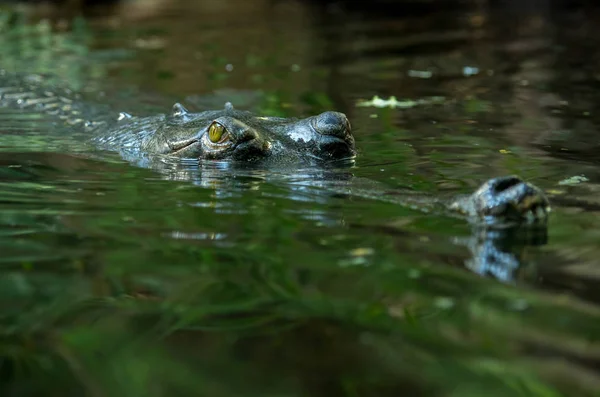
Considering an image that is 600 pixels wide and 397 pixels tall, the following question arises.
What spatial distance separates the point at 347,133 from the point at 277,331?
3097mm

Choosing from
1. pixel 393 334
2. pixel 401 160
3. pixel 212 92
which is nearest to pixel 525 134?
pixel 401 160

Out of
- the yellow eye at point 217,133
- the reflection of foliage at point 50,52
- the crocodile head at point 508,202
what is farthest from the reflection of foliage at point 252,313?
the reflection of foliage at point 50,52

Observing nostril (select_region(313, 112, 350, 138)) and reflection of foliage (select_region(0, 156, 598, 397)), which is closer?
reflection of foliage (select_region(0, 156, 598, 397))

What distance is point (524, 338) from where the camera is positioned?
8.04 ft

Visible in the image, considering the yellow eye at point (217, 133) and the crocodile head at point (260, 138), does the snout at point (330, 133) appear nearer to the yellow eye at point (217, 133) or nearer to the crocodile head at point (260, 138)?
the crocodile head at point (260, 138)

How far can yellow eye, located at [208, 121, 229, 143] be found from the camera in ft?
17.3

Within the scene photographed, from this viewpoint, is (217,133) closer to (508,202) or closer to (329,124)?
(329,124)

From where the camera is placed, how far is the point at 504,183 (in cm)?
352

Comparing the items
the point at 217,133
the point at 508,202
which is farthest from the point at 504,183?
the point at 217,133

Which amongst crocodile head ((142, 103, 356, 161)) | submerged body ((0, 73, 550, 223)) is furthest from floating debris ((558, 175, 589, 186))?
crocodile head ((142, 103, 356, 161))

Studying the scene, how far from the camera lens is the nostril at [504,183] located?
11.5 feet

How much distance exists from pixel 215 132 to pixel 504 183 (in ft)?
7.50

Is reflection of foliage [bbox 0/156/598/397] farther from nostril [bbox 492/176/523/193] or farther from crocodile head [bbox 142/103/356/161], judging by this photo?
crocodile head [bbox 142/103/356/161]

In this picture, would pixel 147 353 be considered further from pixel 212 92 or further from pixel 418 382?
pixel 212 92
